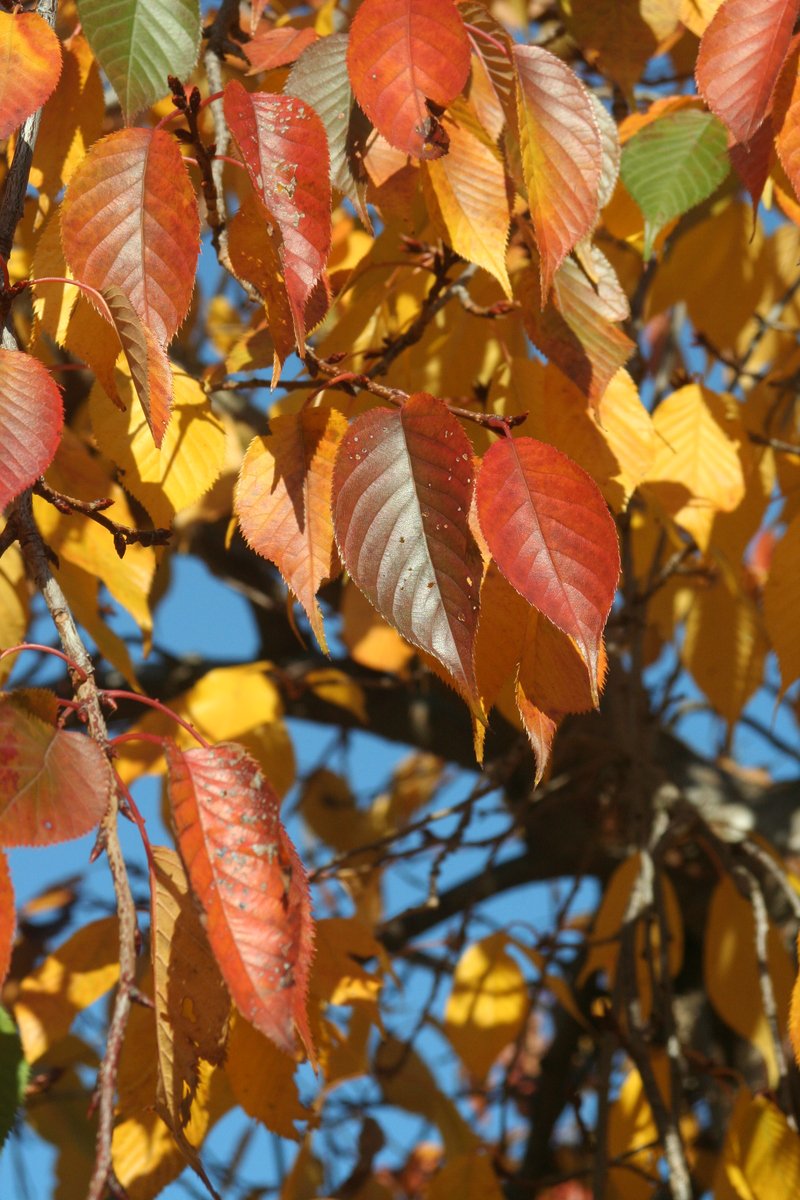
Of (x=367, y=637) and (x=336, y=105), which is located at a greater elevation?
(x=336, y=105)

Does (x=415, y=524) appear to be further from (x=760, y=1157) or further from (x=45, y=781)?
(x=760, y=1157)

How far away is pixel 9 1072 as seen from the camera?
0.69 metres

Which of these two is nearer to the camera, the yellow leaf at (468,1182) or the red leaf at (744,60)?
the red leaf at (744,60)

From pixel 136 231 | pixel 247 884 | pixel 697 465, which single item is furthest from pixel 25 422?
pixel 697 465

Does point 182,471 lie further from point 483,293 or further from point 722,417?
point 722,417

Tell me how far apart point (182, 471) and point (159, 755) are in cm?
59

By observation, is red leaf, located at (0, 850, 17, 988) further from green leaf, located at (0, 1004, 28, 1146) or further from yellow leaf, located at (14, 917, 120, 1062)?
yellow leaf, located at (14, 917, 120, 1062)

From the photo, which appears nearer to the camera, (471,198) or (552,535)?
(552,535)

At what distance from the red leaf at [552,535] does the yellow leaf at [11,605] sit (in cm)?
60

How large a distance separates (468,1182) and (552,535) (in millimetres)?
999

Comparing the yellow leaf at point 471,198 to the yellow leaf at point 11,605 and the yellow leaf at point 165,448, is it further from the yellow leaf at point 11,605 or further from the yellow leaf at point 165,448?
the yellow leaf at point 11,605

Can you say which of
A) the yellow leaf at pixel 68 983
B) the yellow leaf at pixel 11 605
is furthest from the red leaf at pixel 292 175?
the yellow leaf at pixel 68 983

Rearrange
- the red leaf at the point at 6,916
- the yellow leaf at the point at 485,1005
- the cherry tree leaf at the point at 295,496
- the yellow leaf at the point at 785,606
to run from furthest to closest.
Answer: the yellow leaf at the point at 485,1005 < the yellow leaf at the point at 785,606 < the cherry tree leaf at the point at 295,496 < the red leaf at the point at 6,916

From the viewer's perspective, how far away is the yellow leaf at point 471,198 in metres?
0.80
